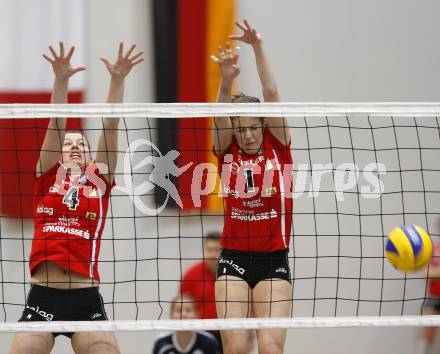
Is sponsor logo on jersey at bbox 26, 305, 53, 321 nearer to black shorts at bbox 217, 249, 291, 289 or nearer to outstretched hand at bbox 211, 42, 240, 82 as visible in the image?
black shorts at bbox 217, 249, 291, 289

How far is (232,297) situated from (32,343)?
4.57ft

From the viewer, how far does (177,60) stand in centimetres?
1126

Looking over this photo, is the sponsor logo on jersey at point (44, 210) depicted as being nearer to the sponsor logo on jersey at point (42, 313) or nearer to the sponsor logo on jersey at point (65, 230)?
the sponsor logo on jersey at point (65, 230)

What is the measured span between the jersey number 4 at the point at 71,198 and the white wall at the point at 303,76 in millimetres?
4261

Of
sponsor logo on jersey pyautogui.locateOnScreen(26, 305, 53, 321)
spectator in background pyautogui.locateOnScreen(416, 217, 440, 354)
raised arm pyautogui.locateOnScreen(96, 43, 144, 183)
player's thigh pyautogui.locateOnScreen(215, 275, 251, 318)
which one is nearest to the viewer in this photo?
sponsor logo on jersey pyautogui.locateOnScreen(26, 305, 53, 321)

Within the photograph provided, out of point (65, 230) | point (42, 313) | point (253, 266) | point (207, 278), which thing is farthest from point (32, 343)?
point (207, 278)

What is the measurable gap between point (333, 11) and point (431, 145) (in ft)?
6.51

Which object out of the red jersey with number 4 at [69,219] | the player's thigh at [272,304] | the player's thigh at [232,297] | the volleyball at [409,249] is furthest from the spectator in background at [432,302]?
the red jersey with number 4 at [69,219]

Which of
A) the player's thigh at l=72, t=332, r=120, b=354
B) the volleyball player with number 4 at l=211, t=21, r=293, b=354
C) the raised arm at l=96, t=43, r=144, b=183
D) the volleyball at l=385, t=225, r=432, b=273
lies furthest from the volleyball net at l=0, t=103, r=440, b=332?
the player's thigh at l=72, t=332, r=120, b=354

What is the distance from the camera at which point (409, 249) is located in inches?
264

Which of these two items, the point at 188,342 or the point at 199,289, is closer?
the point at 188,342

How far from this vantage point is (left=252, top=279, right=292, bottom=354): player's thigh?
21.5 feet

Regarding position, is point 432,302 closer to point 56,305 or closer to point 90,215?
point 90,215

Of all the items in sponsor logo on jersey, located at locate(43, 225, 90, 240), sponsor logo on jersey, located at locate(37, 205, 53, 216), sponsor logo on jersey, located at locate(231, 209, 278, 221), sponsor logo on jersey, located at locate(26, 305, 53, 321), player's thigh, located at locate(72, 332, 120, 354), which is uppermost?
sponsor logo on jersey, located at locate(37, 205, 53, 216)
